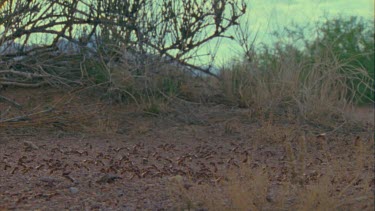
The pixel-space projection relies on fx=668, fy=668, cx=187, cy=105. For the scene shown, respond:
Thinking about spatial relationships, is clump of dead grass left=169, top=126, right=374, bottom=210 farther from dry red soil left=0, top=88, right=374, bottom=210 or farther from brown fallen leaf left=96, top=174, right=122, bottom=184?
brown fallen leaf left=96, top=174, right=122, bottom=184

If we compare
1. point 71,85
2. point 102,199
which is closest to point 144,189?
point 102,199

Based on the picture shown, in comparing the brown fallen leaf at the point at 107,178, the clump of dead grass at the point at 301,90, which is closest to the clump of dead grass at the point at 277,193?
the brown fallen leaf at the point at 107,178

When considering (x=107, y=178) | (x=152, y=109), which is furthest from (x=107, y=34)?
(x=107, y=178)

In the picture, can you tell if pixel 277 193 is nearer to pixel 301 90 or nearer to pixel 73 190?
pixel 73 190

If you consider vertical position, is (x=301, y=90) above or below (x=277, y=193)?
above

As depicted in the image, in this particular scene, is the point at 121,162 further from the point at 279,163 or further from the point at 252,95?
the point at 252,95

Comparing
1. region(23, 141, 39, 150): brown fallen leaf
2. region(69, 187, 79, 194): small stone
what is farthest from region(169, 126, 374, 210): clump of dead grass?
region(23, 141, 39, 150): brown fallen leaf

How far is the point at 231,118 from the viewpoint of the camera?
8727mm

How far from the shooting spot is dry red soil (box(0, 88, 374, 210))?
4.41 meters

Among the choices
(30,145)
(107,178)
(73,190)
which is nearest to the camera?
(73,190)

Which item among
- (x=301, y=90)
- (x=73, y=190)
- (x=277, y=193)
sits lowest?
(x=73, y=190)

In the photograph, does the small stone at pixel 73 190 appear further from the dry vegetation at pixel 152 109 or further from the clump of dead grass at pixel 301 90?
the clump of dead grass at pixel 301 90

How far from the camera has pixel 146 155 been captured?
639 cm

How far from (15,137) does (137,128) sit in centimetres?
145
